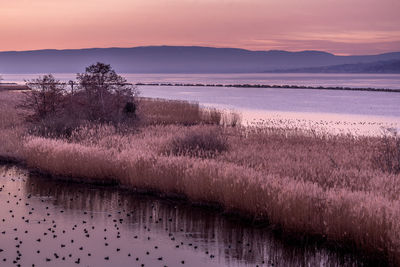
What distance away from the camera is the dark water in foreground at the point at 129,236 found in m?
11.6

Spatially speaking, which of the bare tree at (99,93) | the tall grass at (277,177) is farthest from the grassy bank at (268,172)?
the bare tree at (99,93)

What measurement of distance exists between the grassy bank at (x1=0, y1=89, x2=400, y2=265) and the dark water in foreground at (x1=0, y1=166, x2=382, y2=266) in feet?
2.11

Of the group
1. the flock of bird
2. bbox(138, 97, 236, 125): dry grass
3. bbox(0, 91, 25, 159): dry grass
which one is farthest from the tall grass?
bbox(138, 97, 236, 125): dry grass

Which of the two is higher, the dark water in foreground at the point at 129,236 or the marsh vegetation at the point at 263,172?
the marsh vegetation at the point at 263,172

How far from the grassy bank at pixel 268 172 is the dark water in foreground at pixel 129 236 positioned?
0.64 metres

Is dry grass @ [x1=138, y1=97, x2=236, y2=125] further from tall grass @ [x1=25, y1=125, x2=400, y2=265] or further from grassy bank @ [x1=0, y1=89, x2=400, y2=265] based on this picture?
tall grass @ [x1=25, y1=125, x2=400, y2=265]

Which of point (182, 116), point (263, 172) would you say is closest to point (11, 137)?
point (263, 172)

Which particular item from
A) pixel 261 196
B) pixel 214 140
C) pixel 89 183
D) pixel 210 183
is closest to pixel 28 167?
pixel 89 183

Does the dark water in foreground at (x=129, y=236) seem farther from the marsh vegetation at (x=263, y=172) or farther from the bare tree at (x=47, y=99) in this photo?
the bare tree at (x=47, y=99)

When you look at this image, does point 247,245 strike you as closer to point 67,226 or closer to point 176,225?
point 176,225

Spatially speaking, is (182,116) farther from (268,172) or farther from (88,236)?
(88,236)

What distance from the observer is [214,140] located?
23.2m

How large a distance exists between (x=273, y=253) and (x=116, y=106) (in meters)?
24.1

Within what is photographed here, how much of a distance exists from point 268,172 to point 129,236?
603cm
